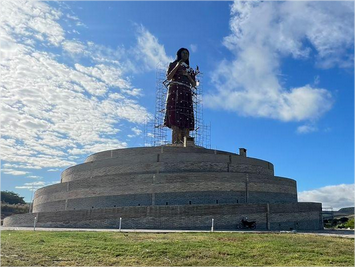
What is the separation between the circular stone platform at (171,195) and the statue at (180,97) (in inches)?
394

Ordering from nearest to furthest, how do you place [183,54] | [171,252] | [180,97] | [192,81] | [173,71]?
[171,252] < [180,97] < [173,71] < [192,81] < [183,54]

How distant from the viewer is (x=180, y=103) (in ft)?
138

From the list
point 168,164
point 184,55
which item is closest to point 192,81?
point 184,55

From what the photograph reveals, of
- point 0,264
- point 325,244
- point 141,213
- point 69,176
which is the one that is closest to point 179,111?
point 69,176

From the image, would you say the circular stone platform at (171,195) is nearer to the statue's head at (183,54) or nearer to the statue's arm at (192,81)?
the statue's arm at (192,81)

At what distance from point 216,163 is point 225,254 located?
17871mm

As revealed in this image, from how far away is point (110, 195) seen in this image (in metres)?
27.2

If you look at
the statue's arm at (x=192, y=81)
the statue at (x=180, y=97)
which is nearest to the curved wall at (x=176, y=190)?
the statue at (x=180, y=97)

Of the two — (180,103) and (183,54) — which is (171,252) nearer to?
(180,103)

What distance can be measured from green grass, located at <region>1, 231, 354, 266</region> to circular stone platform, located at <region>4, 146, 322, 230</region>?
9295 mm

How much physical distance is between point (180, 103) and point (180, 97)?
2.59 ft

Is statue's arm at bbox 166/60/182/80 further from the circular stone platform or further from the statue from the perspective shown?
the circular stone platform

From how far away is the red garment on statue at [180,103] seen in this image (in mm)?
41375

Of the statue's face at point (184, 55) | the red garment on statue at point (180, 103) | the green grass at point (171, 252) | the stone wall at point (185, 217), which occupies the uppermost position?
the statue's face at point (184, 55)
